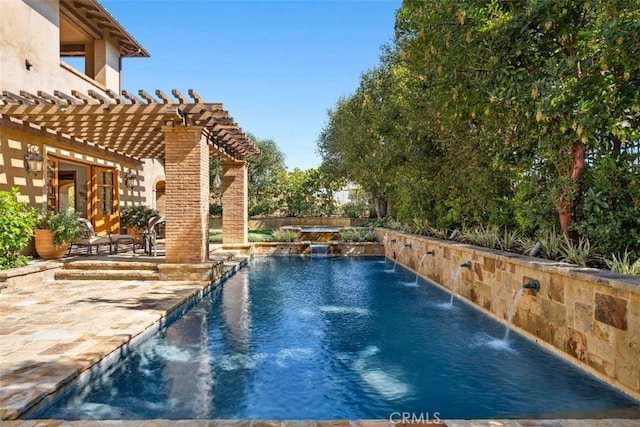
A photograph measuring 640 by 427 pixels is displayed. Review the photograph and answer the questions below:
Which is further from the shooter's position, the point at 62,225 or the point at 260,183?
the point at 260,183

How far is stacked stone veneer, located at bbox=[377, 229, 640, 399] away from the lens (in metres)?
3.76

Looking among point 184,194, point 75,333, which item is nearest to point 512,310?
point 75,333

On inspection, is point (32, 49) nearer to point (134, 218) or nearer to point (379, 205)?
point (134, 218)

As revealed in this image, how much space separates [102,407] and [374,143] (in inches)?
654

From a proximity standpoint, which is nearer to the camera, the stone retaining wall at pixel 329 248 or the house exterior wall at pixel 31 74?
the house exterior wall at pixel 31 74

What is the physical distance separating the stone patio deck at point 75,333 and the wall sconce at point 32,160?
2981 mm

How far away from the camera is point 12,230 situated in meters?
7.99

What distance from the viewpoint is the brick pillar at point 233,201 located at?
15328 mm

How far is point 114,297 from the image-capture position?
23.8ft

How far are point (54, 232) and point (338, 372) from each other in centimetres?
849

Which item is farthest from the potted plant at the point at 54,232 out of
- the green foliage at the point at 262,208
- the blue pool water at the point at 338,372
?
the green foliage at the point at 262,208

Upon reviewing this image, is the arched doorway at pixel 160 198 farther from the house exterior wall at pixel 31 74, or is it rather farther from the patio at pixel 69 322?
the patio at pixel 69 322

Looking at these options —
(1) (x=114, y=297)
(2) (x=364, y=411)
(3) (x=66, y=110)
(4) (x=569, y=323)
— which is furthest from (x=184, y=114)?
(4) (x=569, y=323)

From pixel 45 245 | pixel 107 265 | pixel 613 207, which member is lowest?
pixel 107 265
